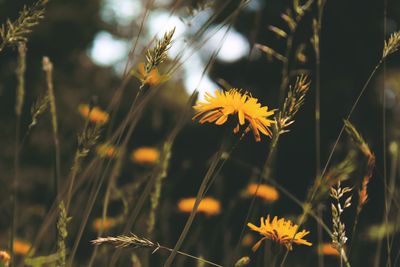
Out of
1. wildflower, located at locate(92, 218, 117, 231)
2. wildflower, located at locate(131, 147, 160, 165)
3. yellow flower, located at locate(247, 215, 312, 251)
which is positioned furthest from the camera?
wildflower, located at locate(131, 147, 160, 165)

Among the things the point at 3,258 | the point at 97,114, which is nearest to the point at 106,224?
the point at 97,114

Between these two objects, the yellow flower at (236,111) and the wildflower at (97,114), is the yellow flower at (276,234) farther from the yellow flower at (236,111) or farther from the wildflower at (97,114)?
the wildflower at (97,114)

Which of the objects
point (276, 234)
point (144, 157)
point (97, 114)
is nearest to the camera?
point (276, 234)

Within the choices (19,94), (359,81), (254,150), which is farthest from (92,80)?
(19,94)

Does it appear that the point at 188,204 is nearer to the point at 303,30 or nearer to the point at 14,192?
the point at 14,192

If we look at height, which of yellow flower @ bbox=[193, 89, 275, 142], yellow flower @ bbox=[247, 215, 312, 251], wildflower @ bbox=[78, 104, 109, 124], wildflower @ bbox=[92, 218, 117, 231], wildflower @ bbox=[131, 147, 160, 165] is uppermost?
yellow flower @ bbox=[193, 89, 275, 142]

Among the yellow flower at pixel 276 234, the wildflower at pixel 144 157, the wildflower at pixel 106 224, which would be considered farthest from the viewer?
the wildflower at pixel 144 157

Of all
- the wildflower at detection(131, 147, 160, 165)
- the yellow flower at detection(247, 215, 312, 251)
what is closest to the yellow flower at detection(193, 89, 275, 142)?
the yellow flower at detection(247, 215, 312, 251)

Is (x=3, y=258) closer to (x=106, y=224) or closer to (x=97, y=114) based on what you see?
(x=106, y=224)

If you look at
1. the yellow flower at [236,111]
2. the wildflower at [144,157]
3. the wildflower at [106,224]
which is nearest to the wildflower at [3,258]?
the wildflower at [106,224]

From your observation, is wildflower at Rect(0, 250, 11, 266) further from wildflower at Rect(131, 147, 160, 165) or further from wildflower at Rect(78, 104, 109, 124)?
wildflower at Rect(131, 147, 160, 165)

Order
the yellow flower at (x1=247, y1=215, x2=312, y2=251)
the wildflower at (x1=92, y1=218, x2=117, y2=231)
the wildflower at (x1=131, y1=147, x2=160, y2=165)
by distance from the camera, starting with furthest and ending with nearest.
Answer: the wildflower at (x1=131, y1=147, x2=160, y2=165), the wildflower at (x1=92, y1=218, x2=117, y2=231), the yellow flower at (x1=247, y1=215, x2=312, y2=251)

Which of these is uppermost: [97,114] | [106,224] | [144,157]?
[97,114]

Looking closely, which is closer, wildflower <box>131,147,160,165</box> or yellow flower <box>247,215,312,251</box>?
yellow flower <box>247,215,312,251</box>
